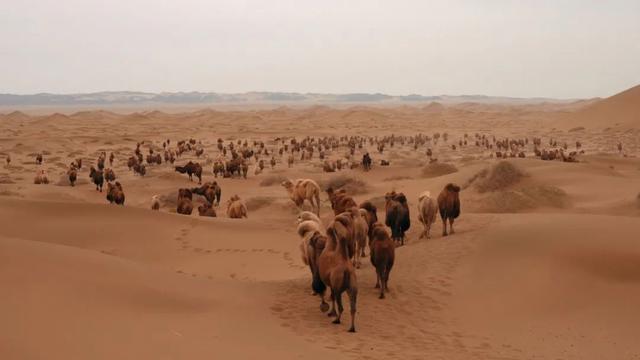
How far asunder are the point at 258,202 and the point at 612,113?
62.7 meters

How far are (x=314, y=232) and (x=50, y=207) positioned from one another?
9.29 metres

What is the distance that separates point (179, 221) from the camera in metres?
16.5

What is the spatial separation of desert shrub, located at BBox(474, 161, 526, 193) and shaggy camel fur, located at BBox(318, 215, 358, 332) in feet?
51.9

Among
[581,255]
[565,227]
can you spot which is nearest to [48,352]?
[581,255]

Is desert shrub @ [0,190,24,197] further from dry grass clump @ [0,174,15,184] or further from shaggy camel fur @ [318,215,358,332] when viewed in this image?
shaggy camel fur @ [318,215,358,332]

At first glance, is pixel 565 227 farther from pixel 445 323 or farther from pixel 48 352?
pixel 48 352

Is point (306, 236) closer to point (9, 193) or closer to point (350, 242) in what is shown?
point (350, 242)

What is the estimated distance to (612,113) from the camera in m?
73.8

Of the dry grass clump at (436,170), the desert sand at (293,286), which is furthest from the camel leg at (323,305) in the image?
the dry grass clump at (436,170)

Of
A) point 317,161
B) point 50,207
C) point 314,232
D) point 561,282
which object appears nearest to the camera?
point 314,232

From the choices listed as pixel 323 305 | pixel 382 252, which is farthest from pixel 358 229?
pixel 323 305

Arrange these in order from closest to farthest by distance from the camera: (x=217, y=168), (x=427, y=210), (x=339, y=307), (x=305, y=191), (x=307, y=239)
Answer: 1. (x=339, y=307)
2. (x=307, y=239)
3. (x=427, y=210)
4. (x=305, y=191)
5. (x=217, y=168)

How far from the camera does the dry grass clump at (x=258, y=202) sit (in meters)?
23.4

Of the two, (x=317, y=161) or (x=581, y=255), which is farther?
(x=317, y=161)
